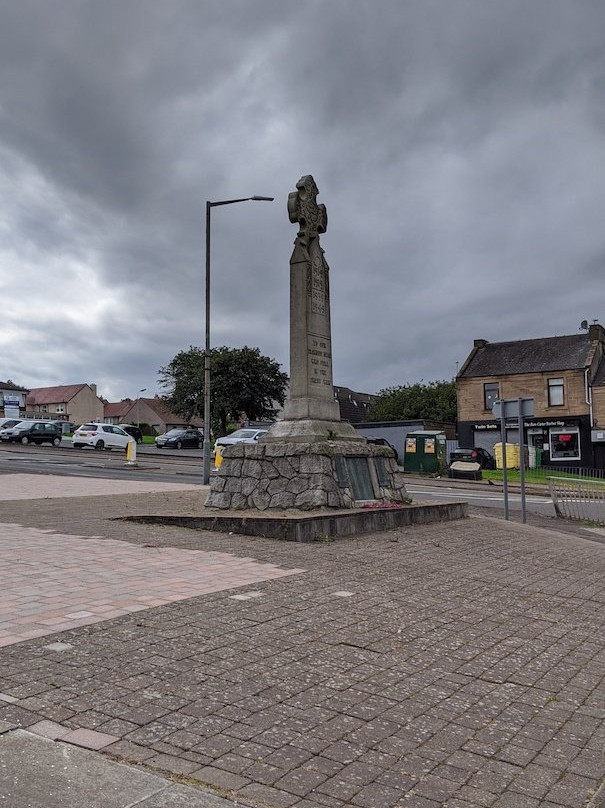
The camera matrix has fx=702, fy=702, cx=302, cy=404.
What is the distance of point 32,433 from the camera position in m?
48.1

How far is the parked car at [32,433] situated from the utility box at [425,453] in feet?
88.1

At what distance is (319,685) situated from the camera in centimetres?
391

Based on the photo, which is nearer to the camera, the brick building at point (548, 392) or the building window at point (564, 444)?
the brick building at point (548, 392)

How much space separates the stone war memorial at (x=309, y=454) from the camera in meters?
10.5

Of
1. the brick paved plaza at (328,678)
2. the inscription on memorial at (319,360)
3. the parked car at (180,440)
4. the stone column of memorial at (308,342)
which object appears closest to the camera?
the brick paved plaza at (328,678)

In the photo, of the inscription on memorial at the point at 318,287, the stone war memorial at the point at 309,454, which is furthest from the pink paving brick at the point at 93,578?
the inscription on memorial at the point at 318,287

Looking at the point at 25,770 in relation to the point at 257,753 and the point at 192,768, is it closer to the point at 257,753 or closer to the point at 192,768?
the point at 192,768

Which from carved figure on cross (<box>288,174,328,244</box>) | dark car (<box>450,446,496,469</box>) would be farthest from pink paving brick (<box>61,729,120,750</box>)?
dark car (<box>450,446,496,469</box>)

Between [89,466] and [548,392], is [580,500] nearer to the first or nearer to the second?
[89,466]

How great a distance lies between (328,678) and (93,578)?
3.13 meters

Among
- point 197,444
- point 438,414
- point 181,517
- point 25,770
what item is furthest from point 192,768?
point 438,414

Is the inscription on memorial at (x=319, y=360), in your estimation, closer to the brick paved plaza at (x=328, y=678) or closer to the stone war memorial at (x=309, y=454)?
the stone war memorial at (x=309, y=454)

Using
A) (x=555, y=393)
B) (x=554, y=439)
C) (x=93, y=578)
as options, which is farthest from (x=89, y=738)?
(x=555, y=393)

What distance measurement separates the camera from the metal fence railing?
16562 millimetres
